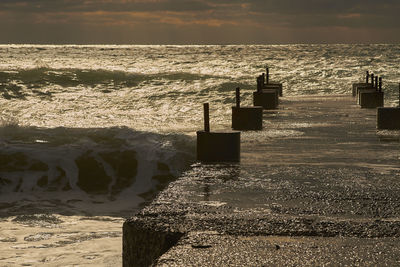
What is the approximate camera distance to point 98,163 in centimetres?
1681

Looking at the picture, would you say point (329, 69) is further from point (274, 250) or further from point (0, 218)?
point (274, 250)

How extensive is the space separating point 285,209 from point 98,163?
442 inches

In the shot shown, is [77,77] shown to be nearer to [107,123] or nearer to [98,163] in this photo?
[107,123]

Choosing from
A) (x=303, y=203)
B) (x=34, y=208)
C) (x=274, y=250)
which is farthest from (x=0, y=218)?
(x=274, y=250)

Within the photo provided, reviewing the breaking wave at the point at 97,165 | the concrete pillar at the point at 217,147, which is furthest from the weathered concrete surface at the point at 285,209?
the breaking wave at the point at 97,165

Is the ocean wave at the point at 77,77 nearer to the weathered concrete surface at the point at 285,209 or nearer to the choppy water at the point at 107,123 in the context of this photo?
the choppy water at the point at 107,123

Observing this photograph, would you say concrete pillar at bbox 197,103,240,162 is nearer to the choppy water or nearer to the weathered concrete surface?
the weathered concrete surface

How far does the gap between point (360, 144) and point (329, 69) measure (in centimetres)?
5982

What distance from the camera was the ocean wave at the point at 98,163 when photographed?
48.9 ft

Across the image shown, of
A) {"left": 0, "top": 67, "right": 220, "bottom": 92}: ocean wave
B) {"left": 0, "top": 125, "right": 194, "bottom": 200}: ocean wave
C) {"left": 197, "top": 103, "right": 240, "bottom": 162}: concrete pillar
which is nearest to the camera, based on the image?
{"left": 197, "top": 103, "right": 240, "bottom": 162}: concrete pillar

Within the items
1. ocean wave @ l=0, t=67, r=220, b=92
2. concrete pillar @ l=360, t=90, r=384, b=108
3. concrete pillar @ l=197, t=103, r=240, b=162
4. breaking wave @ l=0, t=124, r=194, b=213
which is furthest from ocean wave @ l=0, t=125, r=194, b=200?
ocean wave @ l=0, t=67, r=220, b=92

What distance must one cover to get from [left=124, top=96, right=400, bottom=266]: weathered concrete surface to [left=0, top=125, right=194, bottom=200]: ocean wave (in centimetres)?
479

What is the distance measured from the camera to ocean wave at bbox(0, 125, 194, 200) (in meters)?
14.9

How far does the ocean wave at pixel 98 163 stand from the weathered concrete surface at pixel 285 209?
189 inches
